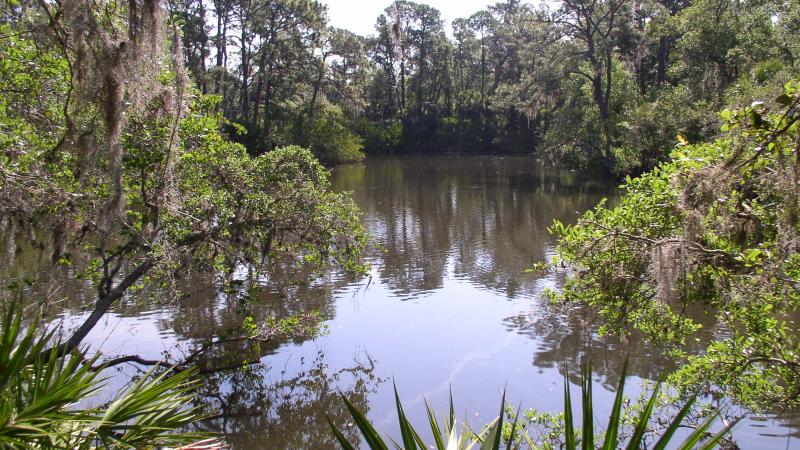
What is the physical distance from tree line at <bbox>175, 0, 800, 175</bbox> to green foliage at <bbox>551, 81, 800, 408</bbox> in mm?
9040

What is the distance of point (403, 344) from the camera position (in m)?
10.7

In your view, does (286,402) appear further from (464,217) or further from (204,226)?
(464,217)

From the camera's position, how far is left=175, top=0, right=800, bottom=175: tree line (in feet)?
87.0

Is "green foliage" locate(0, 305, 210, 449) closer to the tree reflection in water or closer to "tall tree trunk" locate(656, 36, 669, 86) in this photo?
the tree reflection in water

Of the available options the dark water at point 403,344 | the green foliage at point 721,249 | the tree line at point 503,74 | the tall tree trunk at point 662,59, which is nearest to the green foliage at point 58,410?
the dark water at point 403,344

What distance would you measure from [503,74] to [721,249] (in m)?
53.4

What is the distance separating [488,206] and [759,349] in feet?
61.4

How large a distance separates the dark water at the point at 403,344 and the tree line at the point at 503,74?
20.6 feet

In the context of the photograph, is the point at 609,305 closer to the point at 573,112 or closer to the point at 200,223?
the point at 200,223

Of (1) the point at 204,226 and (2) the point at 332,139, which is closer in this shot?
(1) the point at 204,226

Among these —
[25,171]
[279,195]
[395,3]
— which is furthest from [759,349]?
[395,3]

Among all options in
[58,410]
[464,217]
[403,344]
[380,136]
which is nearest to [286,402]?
[403,344]

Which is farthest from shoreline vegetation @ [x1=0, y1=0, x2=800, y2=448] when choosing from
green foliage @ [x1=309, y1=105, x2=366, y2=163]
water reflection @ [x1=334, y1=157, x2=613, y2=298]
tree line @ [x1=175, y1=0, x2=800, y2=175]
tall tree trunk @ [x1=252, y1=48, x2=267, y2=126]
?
tall tree trunk @ [x1=252, y1=48, x2=267, y2=126]

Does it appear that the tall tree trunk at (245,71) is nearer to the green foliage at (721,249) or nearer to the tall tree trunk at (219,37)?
the tall tree trunk at (219,37)
